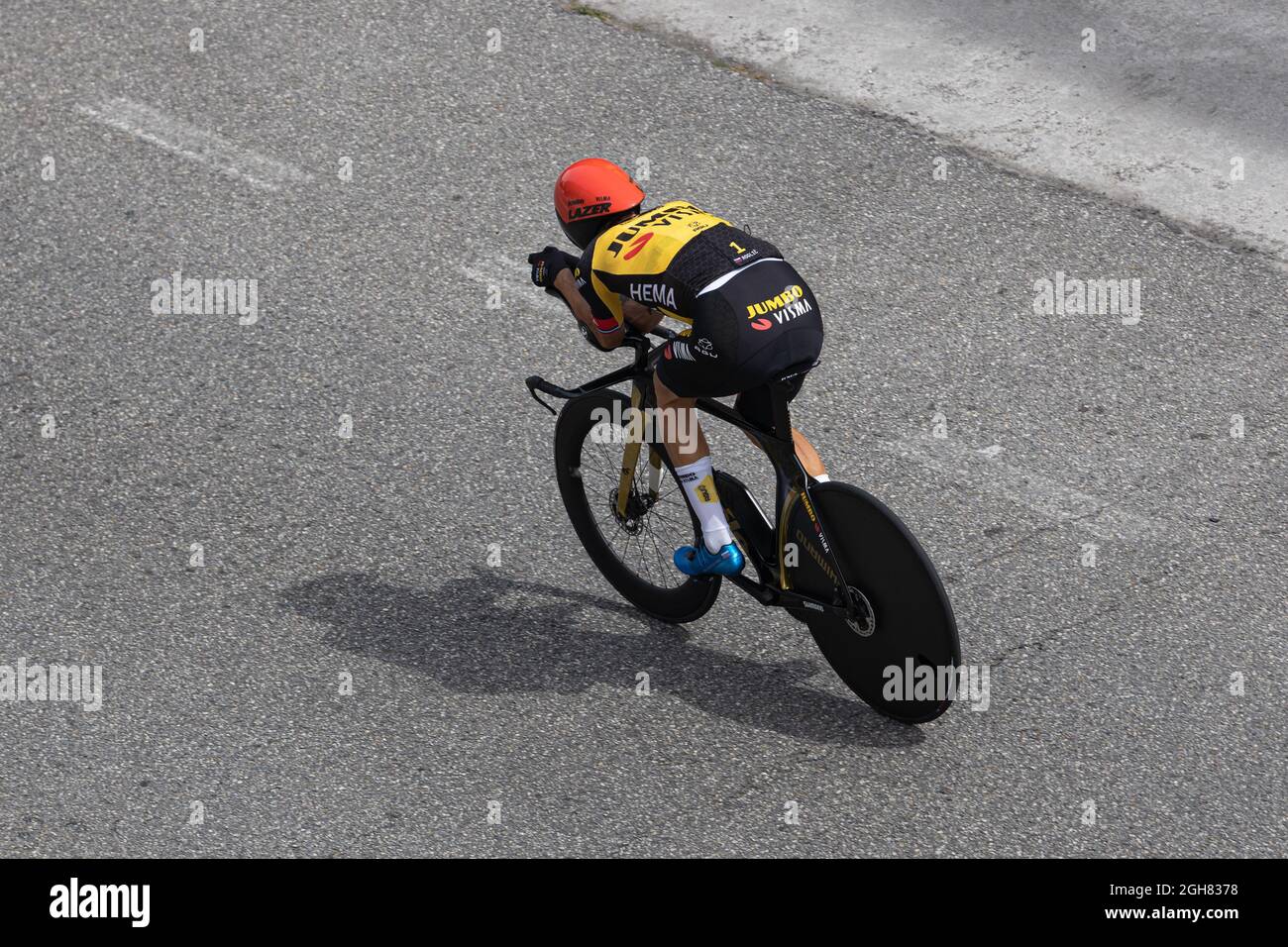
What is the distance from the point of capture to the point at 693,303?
18.4 ft

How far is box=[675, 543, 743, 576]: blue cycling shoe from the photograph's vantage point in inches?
232

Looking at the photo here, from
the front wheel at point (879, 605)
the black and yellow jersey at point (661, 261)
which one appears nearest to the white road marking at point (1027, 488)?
the front wheel at point (879, 605)

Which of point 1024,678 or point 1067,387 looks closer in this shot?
point 1024,678

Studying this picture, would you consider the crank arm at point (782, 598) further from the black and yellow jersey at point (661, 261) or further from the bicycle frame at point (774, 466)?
the black and yellow jersey at point (661, 261)

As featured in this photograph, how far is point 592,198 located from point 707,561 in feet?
4.49

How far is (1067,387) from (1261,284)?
1.41m

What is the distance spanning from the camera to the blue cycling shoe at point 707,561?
5.89m

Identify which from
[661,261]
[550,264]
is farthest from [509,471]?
[661,261]

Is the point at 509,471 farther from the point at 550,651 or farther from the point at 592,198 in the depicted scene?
the point at 592,198

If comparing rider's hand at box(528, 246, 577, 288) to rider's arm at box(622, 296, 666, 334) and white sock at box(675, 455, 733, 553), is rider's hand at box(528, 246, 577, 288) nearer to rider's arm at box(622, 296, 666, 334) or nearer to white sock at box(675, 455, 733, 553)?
rider's arm at box(622, 296, 666, 334)

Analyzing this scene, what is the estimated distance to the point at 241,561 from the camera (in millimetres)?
6824
